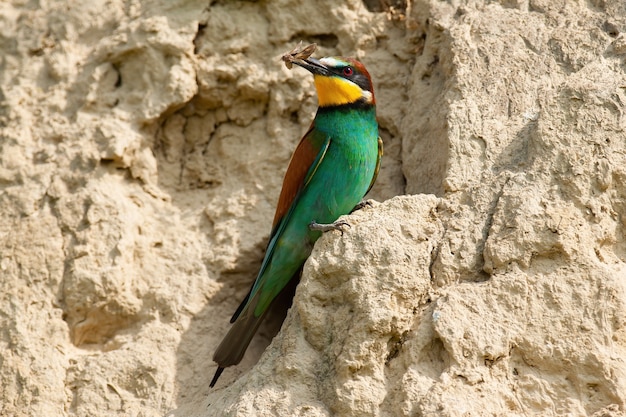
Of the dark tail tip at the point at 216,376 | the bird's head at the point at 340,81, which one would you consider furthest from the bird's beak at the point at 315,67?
the dark tail tip at the point at 216,376

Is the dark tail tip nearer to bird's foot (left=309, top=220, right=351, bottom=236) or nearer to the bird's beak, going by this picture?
bird's foot (left=309, top=220, right=351, bottom=236)

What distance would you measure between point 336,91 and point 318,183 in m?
0.45

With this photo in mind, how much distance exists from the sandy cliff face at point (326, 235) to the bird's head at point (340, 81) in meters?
0.23

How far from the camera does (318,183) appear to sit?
3.85 m

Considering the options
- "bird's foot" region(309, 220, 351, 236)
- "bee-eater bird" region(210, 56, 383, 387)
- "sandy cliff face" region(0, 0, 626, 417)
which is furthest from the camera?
"bee-eater bird" region(210, 56, 383, 387)

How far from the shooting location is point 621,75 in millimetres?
3496

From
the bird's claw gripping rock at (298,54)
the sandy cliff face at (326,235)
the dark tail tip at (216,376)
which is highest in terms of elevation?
the bird's claw gripping rock at (298,54)

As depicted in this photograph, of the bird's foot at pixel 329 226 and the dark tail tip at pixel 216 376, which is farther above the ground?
the bird's foot at pixel 329 226

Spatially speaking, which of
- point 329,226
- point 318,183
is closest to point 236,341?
point 329,226

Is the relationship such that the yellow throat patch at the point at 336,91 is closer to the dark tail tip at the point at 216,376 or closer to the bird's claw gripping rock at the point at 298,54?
the bird's claw gripping rock at the point at 298,54

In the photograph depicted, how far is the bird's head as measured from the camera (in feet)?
13.0

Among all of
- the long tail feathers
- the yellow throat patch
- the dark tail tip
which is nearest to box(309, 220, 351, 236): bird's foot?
the long tail feathers

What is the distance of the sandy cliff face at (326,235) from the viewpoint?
3002 mm

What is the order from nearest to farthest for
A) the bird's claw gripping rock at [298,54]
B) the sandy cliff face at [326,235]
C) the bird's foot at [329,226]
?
the sandy cliff face at [326,235]
the bird's foot at [329,226]
the bird's claw gripping rock at [298,54]
